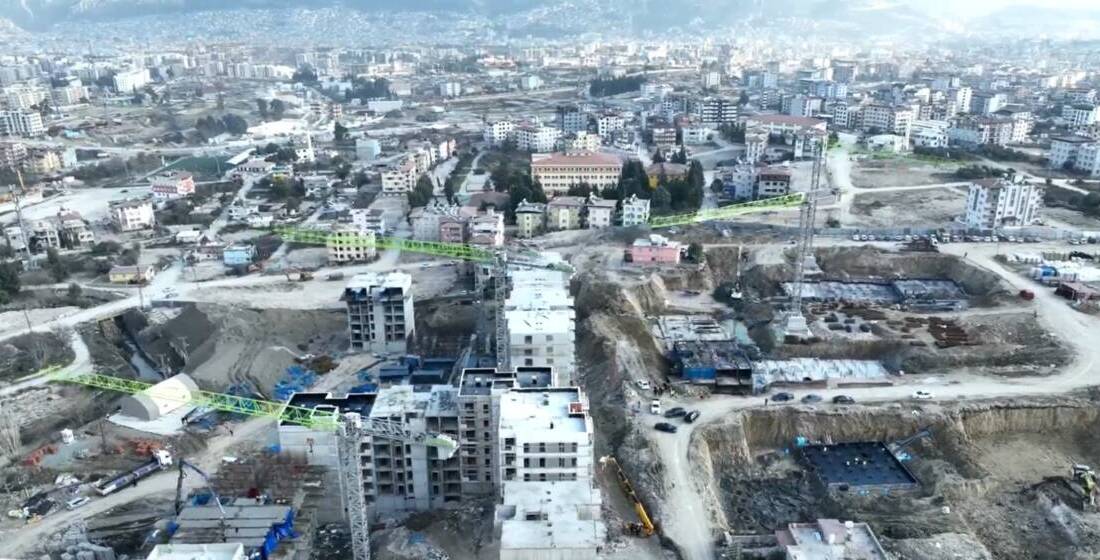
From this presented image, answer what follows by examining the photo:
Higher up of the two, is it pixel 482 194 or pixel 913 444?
pixel 482 194

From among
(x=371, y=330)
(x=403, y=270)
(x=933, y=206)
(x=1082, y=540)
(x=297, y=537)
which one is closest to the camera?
(x=297, y=537)

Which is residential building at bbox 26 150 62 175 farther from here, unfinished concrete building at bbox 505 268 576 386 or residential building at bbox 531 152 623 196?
unfinished concrete building at bbox 505 268 576 386

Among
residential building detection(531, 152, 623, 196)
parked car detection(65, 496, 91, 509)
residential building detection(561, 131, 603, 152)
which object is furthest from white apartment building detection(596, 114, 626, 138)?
parked car detection(65, 496, 91, 509)

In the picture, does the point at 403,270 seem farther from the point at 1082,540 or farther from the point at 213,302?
the point at 1082,540

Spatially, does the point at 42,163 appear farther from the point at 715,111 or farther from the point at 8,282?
the point at 715,111

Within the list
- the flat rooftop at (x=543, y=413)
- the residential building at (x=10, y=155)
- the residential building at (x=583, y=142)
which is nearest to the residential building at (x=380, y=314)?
the flat rooftop at (x=543, y=413)

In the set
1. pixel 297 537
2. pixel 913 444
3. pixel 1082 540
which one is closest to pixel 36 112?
pixel 297 537
